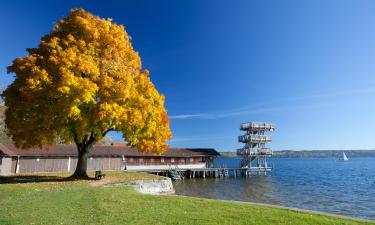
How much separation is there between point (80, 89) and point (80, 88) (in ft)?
0.25

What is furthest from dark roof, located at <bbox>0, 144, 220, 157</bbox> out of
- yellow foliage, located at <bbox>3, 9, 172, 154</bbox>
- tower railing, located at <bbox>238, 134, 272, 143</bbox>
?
tower railing, located at <bbox>238, 134, 272, 143</bbox>

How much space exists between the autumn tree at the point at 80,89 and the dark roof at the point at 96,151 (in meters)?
6.51

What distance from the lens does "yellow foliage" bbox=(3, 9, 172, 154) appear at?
22.4 metres

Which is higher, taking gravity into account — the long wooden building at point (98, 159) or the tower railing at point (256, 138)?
the tower railing at point (256, 138)

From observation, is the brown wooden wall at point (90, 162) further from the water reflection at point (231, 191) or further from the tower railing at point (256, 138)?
the tower railing at point (256, 138)

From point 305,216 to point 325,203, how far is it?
1958 cm

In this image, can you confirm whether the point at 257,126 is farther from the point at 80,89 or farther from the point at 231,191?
the point at 80,89

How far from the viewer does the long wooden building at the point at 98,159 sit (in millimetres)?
39531

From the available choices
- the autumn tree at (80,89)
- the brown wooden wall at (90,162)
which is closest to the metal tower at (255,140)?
the brown wooden wall at (90,162)

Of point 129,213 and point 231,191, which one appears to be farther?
point 231,191

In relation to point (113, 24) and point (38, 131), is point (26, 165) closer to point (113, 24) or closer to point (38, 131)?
point (38, 131)

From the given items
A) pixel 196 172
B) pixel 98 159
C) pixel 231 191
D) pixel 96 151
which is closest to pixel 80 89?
pixel 231 191

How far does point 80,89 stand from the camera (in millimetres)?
21875

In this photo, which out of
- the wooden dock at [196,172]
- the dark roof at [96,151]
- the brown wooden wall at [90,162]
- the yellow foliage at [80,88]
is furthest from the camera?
the wooden dock at [196,172]
